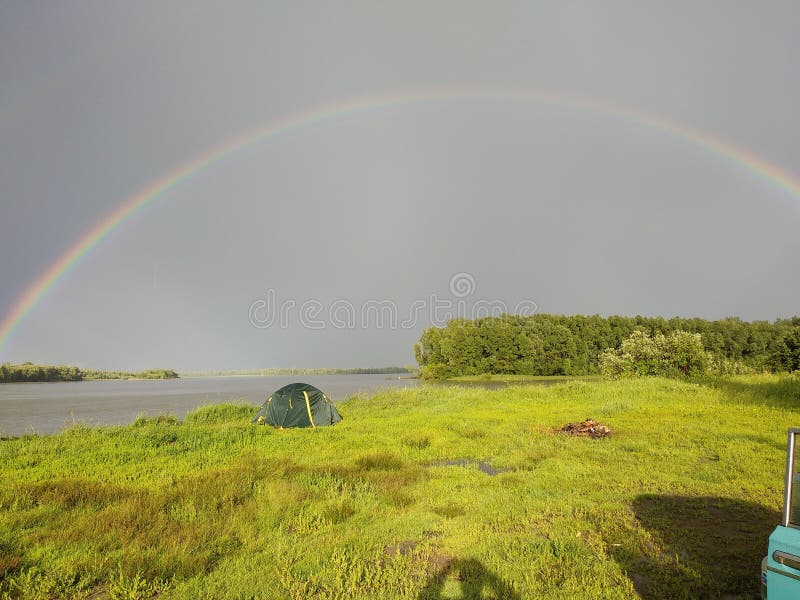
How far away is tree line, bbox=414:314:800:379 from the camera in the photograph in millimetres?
108938

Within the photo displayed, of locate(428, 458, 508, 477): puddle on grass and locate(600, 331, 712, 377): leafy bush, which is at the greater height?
locate(600, 331, 712, 377): leafy bush

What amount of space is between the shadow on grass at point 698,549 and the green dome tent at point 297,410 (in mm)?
15884

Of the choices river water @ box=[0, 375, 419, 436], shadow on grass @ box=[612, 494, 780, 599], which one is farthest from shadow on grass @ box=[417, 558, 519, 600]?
river water @ box=[0, 375, 419, 436]

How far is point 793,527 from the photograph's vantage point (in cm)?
344

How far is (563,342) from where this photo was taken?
11169cm

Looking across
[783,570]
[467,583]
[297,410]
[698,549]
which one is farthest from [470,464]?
[297,410]

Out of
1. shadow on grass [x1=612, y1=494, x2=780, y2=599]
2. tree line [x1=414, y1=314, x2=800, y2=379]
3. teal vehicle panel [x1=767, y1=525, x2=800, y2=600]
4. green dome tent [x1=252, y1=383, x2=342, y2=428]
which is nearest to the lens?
teal vehicle panel [x1=767, y1=525, x2=800, y2=600]

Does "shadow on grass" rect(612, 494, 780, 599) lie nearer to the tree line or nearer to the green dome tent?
the green dome tent

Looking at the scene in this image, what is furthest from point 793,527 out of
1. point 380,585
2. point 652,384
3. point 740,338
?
point 740,338

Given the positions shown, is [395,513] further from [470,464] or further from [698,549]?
[698,549]

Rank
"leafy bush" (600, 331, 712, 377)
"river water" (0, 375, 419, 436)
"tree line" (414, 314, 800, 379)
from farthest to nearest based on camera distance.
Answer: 1. "tree line" (414, 314, 800, 379)
2. "leafy bush" (600, 331, 712, 377)
3. "river water" (0, 375, 419, 436)

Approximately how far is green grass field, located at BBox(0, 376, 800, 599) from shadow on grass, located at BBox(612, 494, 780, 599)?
0.03 meters

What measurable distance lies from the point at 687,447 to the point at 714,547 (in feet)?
27.0

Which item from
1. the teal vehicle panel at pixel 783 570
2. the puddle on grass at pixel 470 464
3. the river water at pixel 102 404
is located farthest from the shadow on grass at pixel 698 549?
the river water at pixel 102 404
